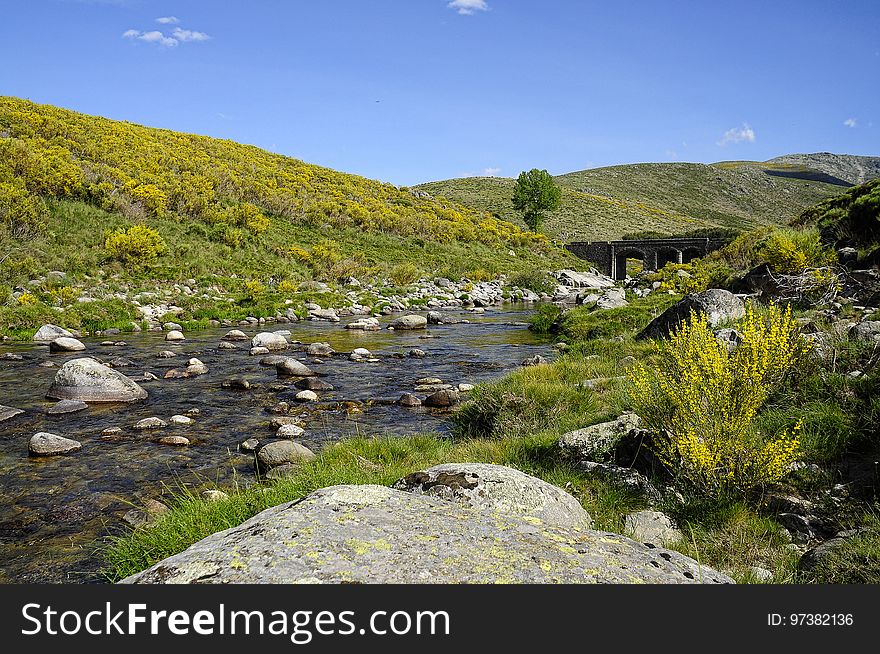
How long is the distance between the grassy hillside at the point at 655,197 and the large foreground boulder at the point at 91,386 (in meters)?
72.0

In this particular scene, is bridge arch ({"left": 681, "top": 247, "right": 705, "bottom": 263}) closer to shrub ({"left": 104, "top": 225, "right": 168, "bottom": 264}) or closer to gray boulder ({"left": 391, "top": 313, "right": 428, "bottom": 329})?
gray boulder ({"left": 391, "top": 313, "right": 428, "bottom": 329})

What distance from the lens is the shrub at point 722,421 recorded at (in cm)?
463

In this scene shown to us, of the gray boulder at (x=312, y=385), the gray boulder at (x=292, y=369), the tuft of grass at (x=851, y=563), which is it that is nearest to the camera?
the tuft of grass at (x=851, y=563)

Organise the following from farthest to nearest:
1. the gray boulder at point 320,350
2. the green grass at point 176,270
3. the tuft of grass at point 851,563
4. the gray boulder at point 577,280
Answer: the gray boulder at point 577,280, the green grass at point 176,270, the gray boulder at point 320,350, the tuft of grass at point 851,563

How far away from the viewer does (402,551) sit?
2.75 m

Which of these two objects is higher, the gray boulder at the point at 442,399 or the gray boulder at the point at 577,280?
the gray boulder at the point at 577,280

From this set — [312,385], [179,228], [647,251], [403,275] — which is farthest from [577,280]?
[312,385]

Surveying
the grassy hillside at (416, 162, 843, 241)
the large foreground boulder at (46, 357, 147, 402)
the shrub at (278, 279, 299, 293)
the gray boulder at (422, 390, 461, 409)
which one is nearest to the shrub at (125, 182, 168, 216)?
the shrub at (278, 279, 299, 293)

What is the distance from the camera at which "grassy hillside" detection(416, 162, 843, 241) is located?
291ft

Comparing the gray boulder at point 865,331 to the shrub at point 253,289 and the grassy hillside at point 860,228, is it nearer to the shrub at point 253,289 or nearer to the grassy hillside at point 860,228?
the grassy hillside at point 860,228

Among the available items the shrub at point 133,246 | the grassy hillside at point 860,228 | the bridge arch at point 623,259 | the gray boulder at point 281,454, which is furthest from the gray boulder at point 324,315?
the bridge arch at point 623,259

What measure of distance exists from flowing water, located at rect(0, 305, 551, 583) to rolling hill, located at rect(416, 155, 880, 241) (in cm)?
6676

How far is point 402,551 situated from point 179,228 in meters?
32.2

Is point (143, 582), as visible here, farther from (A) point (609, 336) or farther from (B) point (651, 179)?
(B) point (651, 179)
